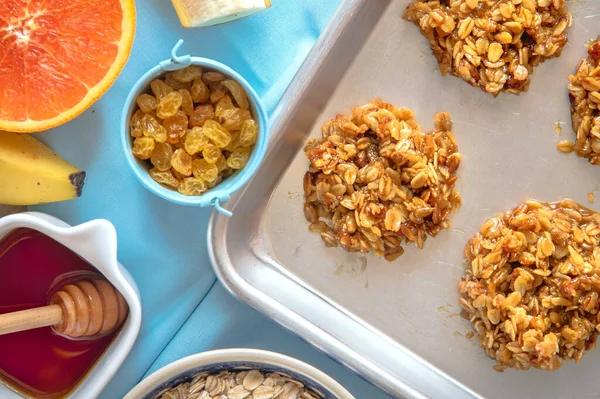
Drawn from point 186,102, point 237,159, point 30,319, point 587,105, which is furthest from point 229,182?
point 587,105

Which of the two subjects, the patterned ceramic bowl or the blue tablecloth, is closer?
the patterned ceramic bowl

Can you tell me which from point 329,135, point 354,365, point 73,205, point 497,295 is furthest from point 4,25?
point 497,295

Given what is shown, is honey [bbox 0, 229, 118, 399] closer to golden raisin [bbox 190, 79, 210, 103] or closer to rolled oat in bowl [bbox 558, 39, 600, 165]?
golden raisin [bbox 190, 79, 210, 103]

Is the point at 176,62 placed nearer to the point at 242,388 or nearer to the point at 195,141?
the point at 195,141

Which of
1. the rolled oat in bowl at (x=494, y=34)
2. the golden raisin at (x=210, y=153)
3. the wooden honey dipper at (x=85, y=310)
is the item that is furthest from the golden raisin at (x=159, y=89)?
the rolled oat in bowl at (x=494, y=34)

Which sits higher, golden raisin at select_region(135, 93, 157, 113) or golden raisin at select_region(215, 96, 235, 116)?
golden raisin at select_region(135, 93, 157, 113)

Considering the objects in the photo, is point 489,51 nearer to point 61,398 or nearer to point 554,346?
point 554,346

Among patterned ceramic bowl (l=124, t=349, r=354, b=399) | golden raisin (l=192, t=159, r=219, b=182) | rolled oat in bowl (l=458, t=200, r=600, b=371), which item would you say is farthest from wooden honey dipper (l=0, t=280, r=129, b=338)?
rolled oat in bowl (l=458, t=200, r=600, b=371)
